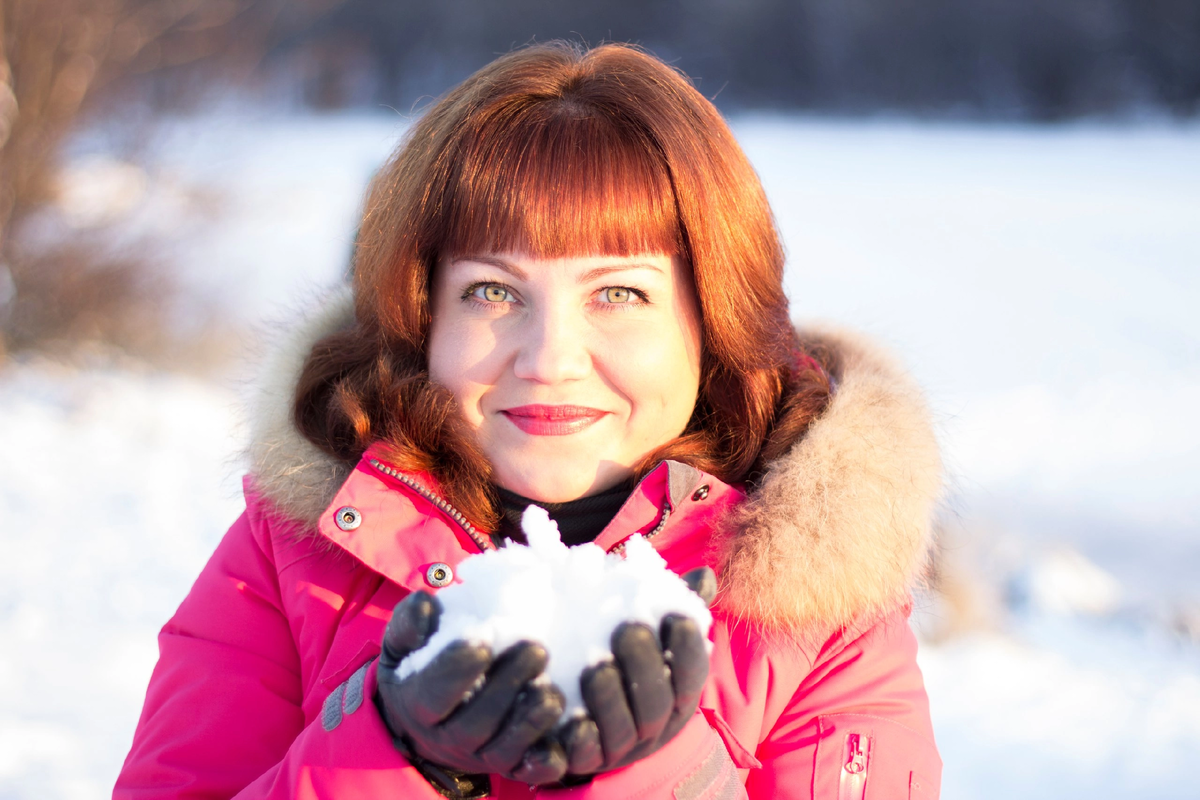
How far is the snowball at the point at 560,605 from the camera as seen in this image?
1.03 m

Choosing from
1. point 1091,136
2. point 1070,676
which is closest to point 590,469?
point 1070,676

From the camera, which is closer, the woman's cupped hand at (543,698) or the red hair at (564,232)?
the woman's cupped hand at (543,698)

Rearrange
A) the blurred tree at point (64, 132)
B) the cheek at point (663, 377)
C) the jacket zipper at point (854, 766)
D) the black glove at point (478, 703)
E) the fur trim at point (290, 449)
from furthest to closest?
the blurred tree at point (64, 132) < the fur trim at point (290, 449) < the cheek at point (663, 377) < the jacket zipper at point (854, 766) < the black glove at point (478, 703)

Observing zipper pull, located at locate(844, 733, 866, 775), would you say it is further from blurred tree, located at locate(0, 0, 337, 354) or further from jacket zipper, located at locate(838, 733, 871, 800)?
blurred tree, located at locate(0, 0, 337, 354)

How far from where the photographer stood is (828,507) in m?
1.49

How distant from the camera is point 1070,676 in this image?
3266mm

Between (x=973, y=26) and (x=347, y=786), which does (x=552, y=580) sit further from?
(x=973, y=26)

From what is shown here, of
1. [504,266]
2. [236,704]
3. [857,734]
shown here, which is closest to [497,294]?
[504,266]

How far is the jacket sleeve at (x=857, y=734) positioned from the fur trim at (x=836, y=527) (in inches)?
2.6

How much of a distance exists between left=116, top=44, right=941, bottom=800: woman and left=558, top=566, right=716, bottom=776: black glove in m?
0.31

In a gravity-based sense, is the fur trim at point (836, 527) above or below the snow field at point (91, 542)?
above

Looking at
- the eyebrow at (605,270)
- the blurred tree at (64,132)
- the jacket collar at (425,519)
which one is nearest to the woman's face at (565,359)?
the eyebrow at (605,270)

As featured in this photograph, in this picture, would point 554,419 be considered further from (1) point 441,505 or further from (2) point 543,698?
(2) point 543,698

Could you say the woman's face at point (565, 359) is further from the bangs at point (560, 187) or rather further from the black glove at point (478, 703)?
the black glove at point (478, 703)
